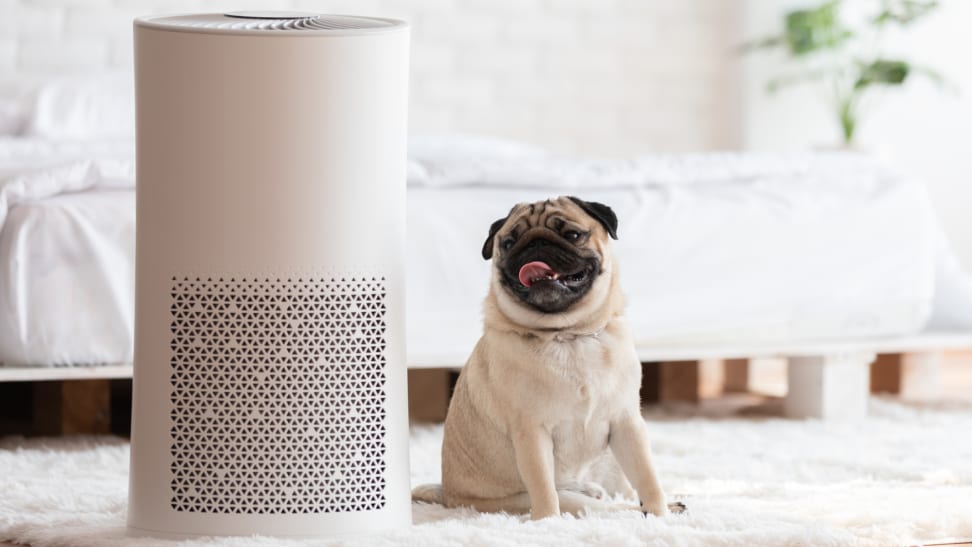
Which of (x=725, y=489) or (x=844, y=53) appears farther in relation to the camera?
(x=844, y=53)

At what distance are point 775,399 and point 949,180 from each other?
1.74 m

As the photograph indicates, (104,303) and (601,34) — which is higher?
(601,34)

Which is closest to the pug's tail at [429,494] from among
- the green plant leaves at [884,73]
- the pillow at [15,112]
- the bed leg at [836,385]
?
the bed leg at [836,385]

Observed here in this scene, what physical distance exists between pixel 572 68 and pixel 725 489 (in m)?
2.75

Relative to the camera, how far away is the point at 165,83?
147cm

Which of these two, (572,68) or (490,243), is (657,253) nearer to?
(490,243)

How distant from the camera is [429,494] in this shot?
5.88 ft

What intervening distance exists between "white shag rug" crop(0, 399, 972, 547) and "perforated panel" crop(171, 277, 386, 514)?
0.22ft

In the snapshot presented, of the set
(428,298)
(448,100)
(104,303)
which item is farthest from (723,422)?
(448,100)

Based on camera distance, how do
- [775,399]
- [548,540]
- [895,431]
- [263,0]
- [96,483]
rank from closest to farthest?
[548,540]
[96,483]
[895,431]
[775,399]
[263,0]

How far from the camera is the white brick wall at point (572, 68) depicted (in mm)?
4289

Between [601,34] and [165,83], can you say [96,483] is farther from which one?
[601,34]

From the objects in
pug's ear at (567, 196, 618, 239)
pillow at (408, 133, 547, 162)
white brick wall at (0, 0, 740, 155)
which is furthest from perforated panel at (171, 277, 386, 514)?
white brick wall at (0, 0, 740, 155)

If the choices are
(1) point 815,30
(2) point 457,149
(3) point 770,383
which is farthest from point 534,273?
(1) point 815,30
